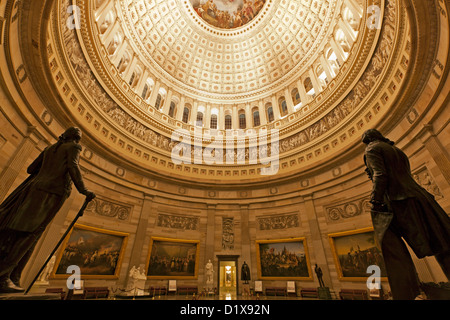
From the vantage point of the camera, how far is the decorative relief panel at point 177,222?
1438 cm

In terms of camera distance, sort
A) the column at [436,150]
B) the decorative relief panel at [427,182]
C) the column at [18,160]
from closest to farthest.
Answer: the column at [18,160] → the column at [436,150] → the decorative relief panel at [427,182]

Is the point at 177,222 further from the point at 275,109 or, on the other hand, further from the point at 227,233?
the point at 275,109

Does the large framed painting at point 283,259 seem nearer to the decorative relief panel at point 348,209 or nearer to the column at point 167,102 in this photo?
the decorative relief panel at point 348,209

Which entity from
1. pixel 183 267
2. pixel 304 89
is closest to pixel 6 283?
pixel 183 267

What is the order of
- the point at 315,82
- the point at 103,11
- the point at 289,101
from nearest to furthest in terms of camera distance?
the point at 103,11 < the point at 315,82 < the point at 289,101

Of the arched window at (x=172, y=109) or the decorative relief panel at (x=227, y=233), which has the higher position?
the arched window at (x=172, y=109)

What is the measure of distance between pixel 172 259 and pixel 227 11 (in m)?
27.5

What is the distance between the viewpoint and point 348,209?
1221 centimetres

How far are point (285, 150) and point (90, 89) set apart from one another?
14.6 m

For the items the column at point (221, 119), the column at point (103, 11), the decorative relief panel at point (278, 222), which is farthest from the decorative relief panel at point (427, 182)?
the column at point (103, 11)

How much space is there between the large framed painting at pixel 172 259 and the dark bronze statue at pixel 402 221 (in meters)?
12.9

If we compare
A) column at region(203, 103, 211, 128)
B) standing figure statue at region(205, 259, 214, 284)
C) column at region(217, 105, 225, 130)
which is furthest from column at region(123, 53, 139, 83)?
standing figure statue at region(205, 259, 214, 284)

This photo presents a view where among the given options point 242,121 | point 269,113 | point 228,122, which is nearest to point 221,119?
point 228,122
